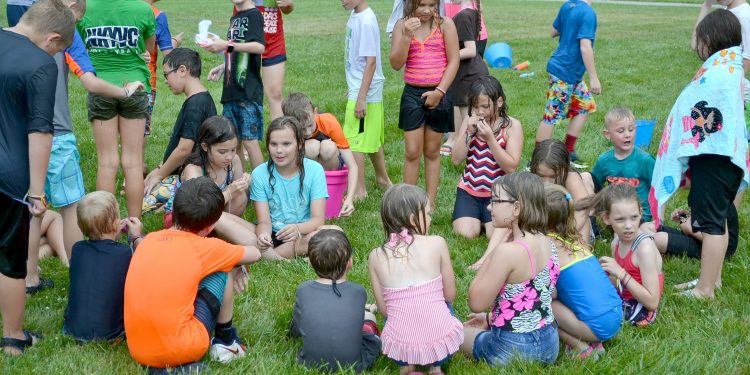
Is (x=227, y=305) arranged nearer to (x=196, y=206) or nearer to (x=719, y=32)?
(x=196, y=206)

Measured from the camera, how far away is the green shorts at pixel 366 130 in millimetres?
6777

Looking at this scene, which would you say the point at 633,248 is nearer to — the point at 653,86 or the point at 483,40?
the point at 483,40

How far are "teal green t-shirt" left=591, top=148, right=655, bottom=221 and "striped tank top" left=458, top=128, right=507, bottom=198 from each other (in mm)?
790

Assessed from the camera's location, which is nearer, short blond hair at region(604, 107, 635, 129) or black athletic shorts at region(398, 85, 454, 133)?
short blond hair at region(604, 107, 635, 129)

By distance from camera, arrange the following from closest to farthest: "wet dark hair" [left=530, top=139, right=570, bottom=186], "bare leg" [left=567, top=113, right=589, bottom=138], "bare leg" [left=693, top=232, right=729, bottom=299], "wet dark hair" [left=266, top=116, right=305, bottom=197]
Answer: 1. "bare leg" [left=693, top=232, right=729, bottom=299]
2. "wet dark hair" [left=530, top=139, right=570, bottom=186]
3. "wet dark hair" [left=266, top=116, right=305, bottom=197]
4. "bare leg" [left=567, top=113, right=589, bottom=138]

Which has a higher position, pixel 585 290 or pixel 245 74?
pixel 245 74

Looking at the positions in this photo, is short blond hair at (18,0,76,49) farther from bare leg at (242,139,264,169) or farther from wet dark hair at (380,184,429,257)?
bare leg at (242,139,264,169)

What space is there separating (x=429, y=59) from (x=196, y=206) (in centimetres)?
291

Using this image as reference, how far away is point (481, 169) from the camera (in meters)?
5.99

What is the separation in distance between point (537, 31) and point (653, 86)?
784 cm

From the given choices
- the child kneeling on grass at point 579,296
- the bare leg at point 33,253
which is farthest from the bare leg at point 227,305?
the child kneeling on grass at point 579,296

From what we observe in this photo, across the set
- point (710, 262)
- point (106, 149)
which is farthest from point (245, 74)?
point (710, 262)

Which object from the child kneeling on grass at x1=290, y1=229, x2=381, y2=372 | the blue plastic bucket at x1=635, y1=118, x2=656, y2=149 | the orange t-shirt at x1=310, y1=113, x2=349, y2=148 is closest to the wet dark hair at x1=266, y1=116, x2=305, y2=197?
the orange t-shirt at x1=310, y1=113, x2=349, y2=148

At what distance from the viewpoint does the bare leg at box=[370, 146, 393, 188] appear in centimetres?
705
